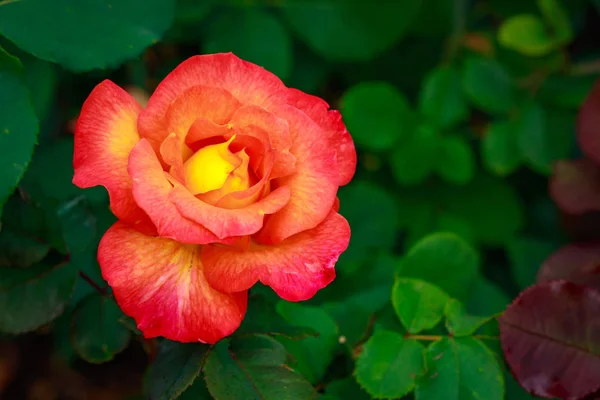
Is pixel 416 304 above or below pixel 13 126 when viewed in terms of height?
below

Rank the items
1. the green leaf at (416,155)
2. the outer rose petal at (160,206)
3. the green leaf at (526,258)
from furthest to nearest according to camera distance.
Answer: the green leaf at (416,155) < the green leaf at (526,258) < the outer rose petal at (160,206)

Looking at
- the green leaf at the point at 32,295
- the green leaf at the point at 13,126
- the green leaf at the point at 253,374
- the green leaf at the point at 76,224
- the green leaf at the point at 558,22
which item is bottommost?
the green leaf at the point at 253,374

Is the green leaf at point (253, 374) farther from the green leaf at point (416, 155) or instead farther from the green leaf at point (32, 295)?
the green leaf at point (416, 155)

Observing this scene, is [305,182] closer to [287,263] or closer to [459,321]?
[287,263]

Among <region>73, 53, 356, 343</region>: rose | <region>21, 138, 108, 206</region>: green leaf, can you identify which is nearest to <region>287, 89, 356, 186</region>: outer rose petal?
<region>73, 53, 356, 343</region>: rose

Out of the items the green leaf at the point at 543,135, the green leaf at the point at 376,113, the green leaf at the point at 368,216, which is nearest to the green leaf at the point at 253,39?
the green leaf at the point at 376,113

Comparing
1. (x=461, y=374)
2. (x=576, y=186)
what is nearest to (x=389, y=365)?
(x=461, y=374)

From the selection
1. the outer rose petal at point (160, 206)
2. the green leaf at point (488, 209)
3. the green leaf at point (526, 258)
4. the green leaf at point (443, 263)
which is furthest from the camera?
the green leaf at point (488, 209)
